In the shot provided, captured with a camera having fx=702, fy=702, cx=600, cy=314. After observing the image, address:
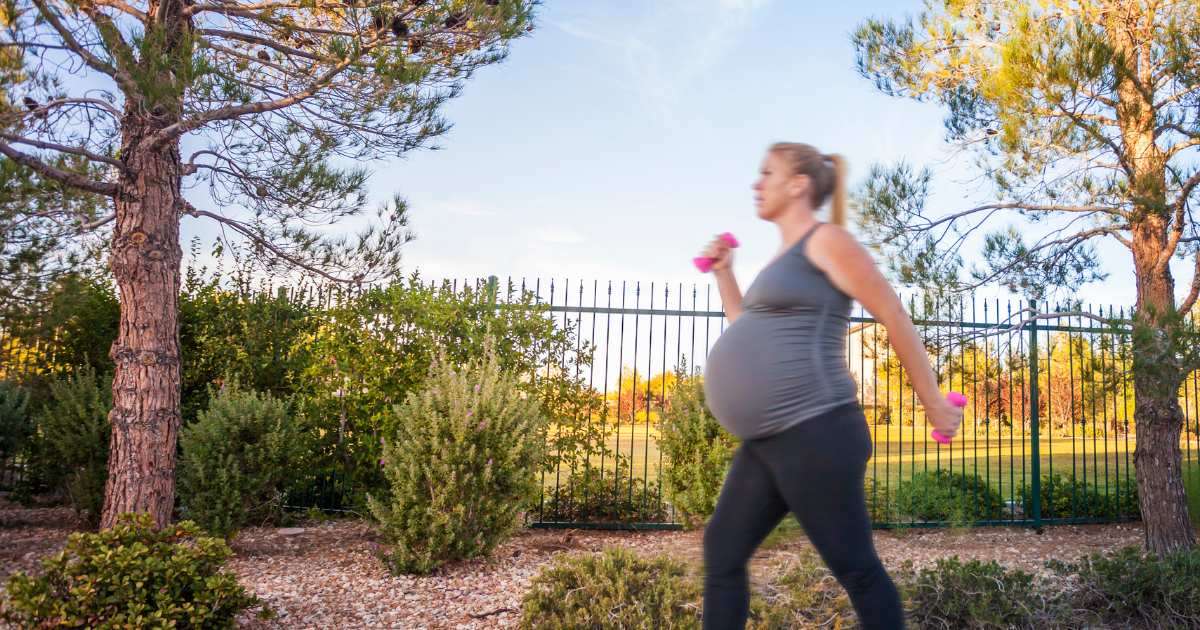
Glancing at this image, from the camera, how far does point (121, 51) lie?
4.30 m

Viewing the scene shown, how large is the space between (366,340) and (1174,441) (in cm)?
686

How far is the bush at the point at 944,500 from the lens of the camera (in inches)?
269

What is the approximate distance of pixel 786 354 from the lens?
156 cm

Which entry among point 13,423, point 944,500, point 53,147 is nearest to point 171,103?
point 53,147

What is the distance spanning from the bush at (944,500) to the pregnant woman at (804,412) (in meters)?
5.74

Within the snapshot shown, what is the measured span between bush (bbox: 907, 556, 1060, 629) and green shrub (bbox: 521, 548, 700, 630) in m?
1.20

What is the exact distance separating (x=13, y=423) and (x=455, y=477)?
15.1ft

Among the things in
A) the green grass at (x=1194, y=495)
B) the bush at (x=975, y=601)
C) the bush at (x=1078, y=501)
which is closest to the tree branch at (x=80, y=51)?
the bush at (x=975, y=601)

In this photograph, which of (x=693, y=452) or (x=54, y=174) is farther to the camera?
(x=693, y=452)

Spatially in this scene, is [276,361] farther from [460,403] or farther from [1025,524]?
[1025,524]

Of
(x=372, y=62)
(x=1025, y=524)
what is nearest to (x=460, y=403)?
(x=372, y=62)

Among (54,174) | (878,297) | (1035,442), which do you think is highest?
(54,174)

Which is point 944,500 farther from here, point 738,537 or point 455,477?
point 738,537

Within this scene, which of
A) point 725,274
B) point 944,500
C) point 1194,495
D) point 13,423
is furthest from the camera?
point 944,500
